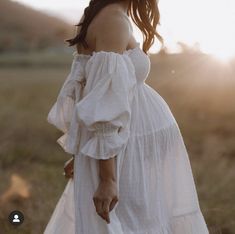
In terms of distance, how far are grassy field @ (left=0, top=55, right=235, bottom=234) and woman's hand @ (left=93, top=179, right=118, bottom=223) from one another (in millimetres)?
1789

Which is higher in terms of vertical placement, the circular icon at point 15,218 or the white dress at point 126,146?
the white dress at point 126,146

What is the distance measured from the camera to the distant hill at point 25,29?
3123 cm

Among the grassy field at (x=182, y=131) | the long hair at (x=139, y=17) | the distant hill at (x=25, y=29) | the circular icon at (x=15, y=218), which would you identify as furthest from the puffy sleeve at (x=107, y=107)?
the distant hill at (x=25, y=29)

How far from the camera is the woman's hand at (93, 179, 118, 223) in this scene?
230 centimetres

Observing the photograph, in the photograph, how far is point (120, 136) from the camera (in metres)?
2.34

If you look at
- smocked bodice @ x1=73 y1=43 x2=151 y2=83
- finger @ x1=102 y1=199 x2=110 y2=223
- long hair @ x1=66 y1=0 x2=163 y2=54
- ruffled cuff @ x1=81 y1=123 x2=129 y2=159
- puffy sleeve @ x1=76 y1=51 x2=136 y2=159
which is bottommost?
finger @ x1=102 y1=199 x2=110 y2=223

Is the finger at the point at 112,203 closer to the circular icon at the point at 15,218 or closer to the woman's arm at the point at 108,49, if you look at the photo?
the woman's arm at the point at 108,49

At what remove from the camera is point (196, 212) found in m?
2.74

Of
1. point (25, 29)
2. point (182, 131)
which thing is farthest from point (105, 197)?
point (25, 29)

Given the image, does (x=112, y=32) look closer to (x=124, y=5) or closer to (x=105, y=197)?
(x=124, y=5)

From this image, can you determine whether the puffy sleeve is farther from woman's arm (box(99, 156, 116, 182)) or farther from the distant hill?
the distant hill

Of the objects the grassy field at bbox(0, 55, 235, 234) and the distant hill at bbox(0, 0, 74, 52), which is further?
the distant hill at bbox(0, 0, 74, 52)

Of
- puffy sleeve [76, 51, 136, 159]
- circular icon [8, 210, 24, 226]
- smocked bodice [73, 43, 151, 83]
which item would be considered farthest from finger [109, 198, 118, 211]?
circular icon [8, 210, 24, 226]

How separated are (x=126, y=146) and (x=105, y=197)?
0.24 metres
